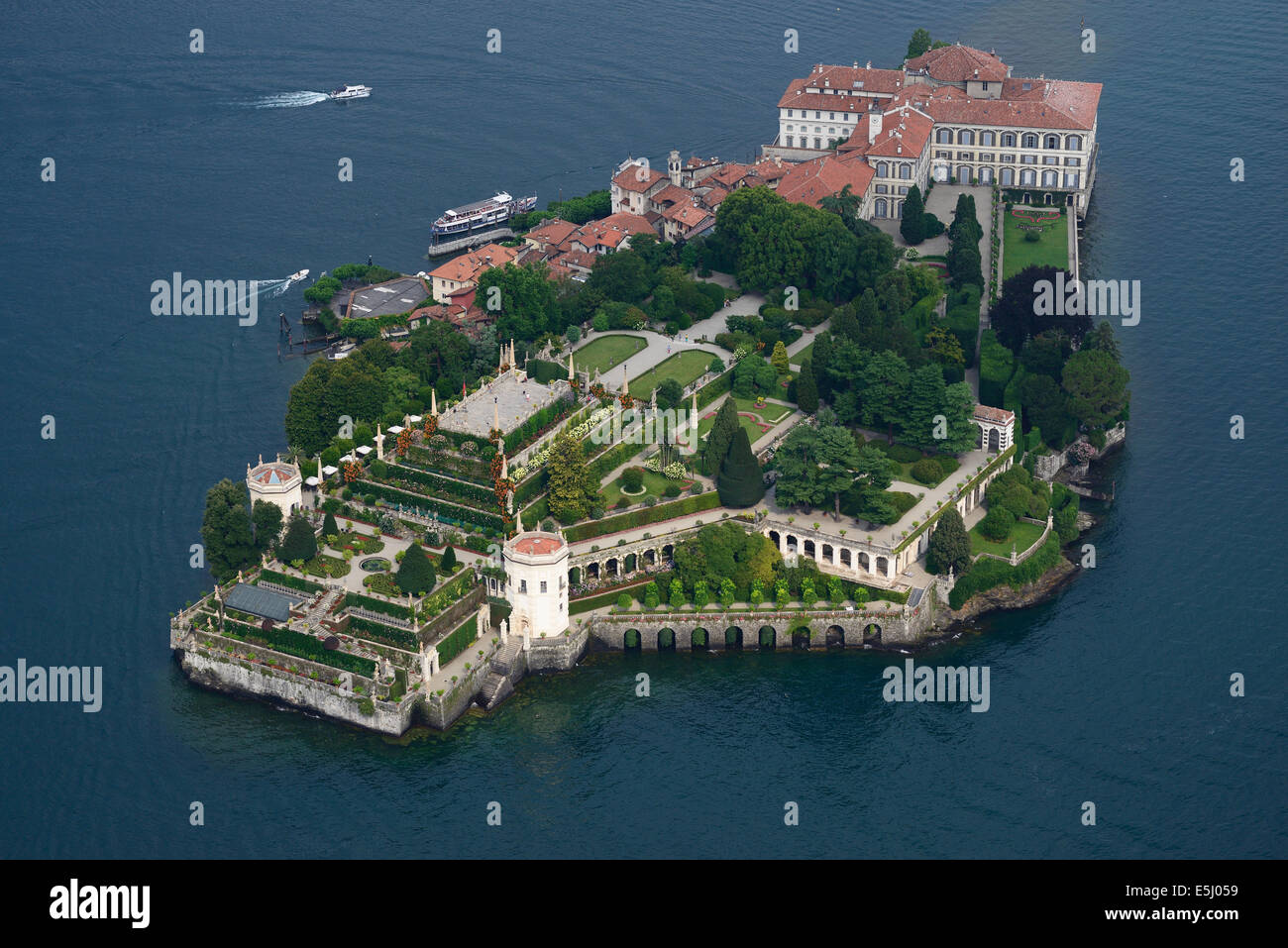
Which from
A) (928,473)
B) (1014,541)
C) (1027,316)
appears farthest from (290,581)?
(1027,316)

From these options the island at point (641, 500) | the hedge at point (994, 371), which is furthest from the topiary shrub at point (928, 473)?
the hedge at point (994, 371)

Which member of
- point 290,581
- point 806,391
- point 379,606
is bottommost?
point 379,606

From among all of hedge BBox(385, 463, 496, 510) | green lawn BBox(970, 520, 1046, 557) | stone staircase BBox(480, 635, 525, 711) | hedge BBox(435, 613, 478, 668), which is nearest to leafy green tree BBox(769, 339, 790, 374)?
green lawn BBox(970, 520, 1046, 557)

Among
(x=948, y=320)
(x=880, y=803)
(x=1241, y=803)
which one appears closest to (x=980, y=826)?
(x=880, y=803)

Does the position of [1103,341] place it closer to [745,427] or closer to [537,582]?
[745,427]

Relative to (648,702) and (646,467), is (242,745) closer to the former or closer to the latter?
(648,702)

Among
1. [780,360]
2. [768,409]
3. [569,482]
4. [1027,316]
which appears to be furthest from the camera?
[1027,316]

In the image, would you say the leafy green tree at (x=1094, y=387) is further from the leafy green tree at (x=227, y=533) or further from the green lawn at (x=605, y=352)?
the leafy green tree at (x=227, y=533)
